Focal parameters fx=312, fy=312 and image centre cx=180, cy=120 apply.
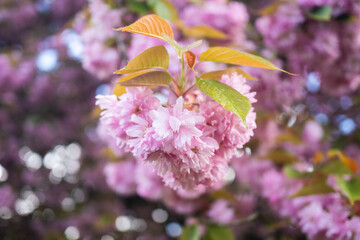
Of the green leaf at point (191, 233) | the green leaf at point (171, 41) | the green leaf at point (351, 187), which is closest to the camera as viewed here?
the green leaf at point (171, 41)

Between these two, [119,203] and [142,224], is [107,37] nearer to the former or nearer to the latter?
[119,203]

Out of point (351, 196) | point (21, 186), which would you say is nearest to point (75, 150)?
point (21, 186)

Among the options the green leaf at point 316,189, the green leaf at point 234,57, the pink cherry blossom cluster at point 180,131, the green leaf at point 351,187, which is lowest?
the green leaf at point 316,189

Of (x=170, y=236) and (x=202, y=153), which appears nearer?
(x=202, y=153)

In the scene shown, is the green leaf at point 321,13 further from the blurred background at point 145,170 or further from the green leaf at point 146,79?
the green leaf at point 146,79

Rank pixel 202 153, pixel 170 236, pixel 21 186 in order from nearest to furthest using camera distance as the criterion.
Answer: pixel 202 153 < pixel 170 236 < pixel 21 186

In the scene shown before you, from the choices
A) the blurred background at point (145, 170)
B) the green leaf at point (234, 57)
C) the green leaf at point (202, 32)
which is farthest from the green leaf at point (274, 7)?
the green leaf at point (234, 57)

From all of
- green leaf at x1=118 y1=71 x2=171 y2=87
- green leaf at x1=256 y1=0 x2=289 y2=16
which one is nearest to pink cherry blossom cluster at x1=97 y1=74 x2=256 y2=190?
green leaf at x1=118 y1=71 x2=171 y2=87

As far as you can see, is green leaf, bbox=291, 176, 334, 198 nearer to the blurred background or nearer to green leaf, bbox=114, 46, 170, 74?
the blurred background
